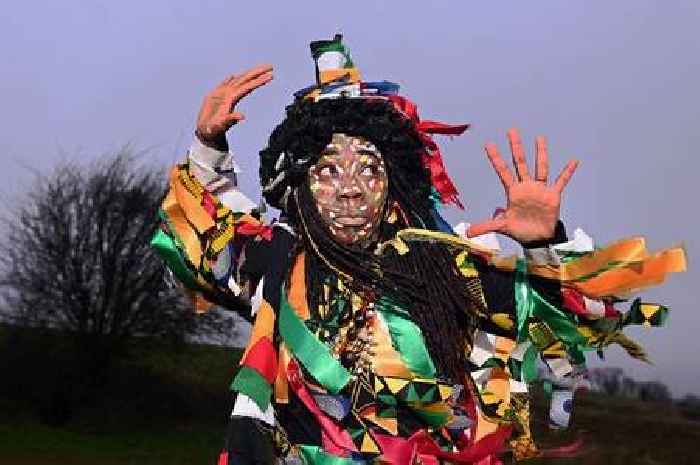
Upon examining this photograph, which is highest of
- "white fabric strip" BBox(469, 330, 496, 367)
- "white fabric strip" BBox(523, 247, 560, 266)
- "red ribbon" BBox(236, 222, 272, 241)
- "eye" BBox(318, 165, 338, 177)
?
"eye" BBox(318, 165, 338, 177)

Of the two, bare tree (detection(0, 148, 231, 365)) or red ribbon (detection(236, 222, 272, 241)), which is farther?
bare tree (detection(0, 148, 231, 365))

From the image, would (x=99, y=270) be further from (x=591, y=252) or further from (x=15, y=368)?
(x=591, y=252)

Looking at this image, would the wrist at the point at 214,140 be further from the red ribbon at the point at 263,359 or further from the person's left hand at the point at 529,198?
the person's left hand at the point at 529,198

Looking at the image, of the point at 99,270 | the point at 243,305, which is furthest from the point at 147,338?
the point at 243,305

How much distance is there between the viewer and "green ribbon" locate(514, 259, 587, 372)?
2664 mm

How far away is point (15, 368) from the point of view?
21.8 m

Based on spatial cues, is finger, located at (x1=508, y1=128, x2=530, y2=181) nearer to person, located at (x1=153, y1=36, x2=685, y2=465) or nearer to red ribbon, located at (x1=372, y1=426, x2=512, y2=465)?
person, located at (x1=153, y1=36, x2=685, y2=465)

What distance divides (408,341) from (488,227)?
0.34 metres

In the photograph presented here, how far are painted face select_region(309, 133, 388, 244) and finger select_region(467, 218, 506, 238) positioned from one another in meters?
0.30

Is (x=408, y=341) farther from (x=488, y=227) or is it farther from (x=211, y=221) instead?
(x=211, y=221)

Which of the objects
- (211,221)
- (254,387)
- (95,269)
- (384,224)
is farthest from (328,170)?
(95,269)

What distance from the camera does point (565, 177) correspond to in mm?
2598

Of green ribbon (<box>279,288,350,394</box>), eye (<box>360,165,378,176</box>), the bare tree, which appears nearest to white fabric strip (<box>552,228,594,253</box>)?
eye (<box>360,165,378,176</box>)

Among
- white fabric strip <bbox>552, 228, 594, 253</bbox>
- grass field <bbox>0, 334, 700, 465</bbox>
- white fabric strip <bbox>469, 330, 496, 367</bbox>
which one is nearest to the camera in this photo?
white fabric strip <bbox>552, 228, 594, 253</bbox>
